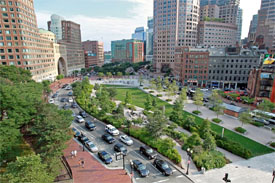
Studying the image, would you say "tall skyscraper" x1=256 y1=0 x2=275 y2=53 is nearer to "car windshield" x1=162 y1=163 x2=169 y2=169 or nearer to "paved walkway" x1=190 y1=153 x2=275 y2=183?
"paved walkway" x1=190 y1=153 x2=275 y2=183

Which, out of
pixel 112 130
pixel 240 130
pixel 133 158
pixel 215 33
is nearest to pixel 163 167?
pixel 133 158

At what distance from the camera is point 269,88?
170ft

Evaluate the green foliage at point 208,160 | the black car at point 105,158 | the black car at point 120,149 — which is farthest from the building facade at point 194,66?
the black car at point 105,158

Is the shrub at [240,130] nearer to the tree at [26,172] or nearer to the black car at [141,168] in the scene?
the black car at [141,168]

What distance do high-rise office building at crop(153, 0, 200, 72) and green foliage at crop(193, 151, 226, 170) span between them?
347 feet

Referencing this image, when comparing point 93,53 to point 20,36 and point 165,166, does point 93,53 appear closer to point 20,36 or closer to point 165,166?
point 20,36

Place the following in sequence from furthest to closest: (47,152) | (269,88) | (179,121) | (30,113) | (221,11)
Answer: (221,11)
(269,88)
(179,121)
(30,113)
(47,152)

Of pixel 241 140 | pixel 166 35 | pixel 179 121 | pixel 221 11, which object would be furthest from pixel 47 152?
pixel 221 11

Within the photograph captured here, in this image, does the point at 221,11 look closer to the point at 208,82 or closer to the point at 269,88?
the point at 208,82

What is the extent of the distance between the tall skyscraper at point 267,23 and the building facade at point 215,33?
20599mm

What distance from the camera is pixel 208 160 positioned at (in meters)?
23.5

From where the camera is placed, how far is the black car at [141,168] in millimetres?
21281

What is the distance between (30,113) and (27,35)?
200 feet

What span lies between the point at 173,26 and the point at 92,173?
122302mm
